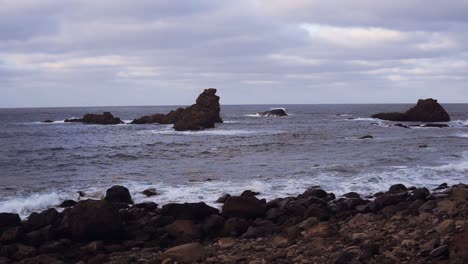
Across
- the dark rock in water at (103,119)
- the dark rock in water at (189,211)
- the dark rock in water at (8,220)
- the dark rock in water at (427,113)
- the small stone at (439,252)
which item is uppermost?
the dark rock in water at (427,113)

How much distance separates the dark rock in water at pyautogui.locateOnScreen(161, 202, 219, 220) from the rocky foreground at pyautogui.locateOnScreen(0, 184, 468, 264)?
29 mm

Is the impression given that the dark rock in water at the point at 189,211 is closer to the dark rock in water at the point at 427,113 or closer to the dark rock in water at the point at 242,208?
the dark rock in water at the point at 242,208

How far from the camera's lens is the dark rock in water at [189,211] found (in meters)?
14.7

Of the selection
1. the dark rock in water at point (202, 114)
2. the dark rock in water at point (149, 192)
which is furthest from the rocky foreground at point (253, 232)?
the dark rock in water at point (202, 114)

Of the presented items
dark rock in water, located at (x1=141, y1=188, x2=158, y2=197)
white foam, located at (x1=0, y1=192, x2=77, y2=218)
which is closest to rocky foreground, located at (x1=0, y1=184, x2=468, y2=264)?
dark rock in water, located at (x1=141, y1=188, x2=158, y2=197)

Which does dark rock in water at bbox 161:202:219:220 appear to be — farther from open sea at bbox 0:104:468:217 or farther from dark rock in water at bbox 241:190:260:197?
dark rock in water at bbox 241:190:260:197

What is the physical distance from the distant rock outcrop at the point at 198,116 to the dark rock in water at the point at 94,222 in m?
51.7

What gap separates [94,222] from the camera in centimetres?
1290

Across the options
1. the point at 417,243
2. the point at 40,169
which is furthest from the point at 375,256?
the point at 40,169

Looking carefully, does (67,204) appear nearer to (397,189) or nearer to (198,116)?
(397,189)

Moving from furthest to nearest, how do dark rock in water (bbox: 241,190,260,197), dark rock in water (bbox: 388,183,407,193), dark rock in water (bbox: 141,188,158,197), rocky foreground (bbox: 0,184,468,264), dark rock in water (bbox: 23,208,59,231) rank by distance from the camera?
1. dark rock in water (bbox: 141,188,158,197)
2. dark rock in water (bbox: 388,183,407,193)
3. dark rock in water (bbox: 241,190,260,197)
4. dark rock in water (bbox: 23,208,59,231)
5. rocky foreground (bbox: 0,184,468,264)

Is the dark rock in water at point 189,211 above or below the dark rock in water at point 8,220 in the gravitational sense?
above

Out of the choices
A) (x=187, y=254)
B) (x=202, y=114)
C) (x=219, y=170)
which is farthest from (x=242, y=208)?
(x=202, y=114)

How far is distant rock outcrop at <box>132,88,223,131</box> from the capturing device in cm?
6664
